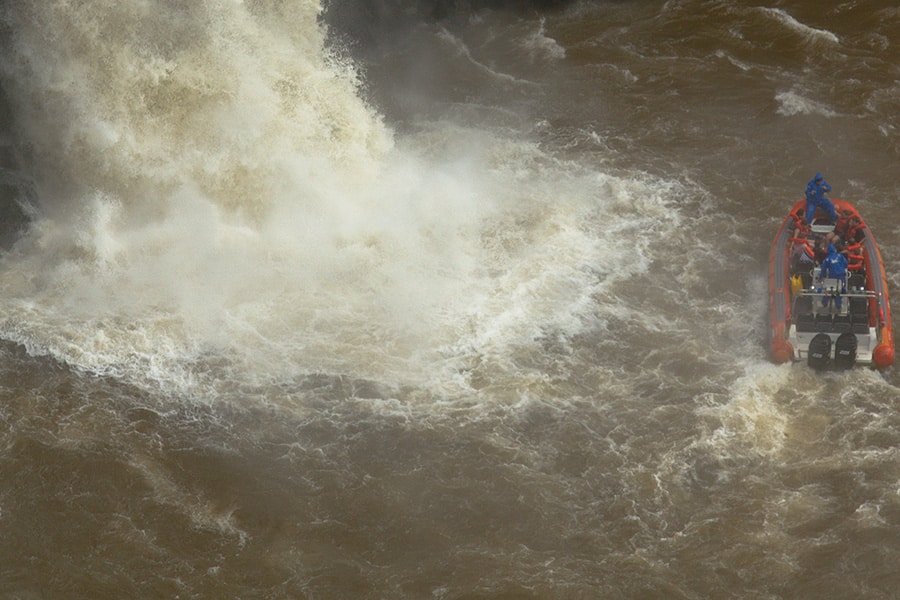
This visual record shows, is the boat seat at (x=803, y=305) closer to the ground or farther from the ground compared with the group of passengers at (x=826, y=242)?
closer to the ground

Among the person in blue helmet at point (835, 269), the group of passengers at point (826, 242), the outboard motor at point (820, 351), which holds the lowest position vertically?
the outboard motor at point (820, 351)

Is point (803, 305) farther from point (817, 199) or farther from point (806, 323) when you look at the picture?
point (817, 199)

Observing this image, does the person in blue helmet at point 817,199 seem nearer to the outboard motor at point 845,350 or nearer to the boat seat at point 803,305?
the boat seat at point 803,305

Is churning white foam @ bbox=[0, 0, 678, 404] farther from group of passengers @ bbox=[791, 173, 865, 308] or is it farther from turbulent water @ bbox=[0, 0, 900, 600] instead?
group of passengers @ bbox=[791, 173, 865, 308]

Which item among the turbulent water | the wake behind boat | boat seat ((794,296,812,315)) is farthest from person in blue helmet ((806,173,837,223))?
boat seat ((794,296,812,315))

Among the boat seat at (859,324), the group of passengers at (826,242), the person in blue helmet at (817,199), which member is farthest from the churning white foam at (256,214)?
the boat seat at (859,324)

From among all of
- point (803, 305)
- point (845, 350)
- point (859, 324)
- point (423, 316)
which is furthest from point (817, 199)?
point (423, 316)

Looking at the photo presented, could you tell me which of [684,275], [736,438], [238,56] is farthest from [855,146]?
[238,56]

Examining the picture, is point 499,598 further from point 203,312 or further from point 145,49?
point 145,49
